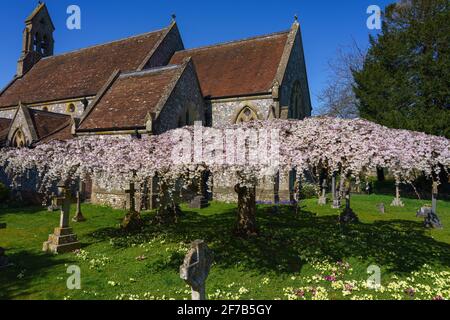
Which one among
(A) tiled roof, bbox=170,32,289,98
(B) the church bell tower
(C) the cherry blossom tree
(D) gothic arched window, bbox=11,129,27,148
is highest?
(B) the church bell tower

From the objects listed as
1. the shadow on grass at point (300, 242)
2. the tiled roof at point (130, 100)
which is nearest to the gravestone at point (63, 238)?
the shadow on grass at point (300, 242)

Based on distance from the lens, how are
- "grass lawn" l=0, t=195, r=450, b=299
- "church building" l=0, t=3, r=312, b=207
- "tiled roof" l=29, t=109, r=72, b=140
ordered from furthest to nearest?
"tiled roof" l=29, t=109, r=72, b=140
"church building" l=0, t=3, r=312, b=207
"grass lawn" l=0, t=195, r=450, b=299

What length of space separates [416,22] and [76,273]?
3197 centimetres

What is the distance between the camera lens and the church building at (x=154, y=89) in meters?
20.1

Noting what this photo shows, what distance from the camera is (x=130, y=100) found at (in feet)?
68.0

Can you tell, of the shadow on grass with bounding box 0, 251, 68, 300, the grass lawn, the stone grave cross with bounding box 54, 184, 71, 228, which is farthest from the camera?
the stone grave cross with bounding box 54, 184, 71, 228

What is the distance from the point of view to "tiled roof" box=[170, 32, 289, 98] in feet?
78.4

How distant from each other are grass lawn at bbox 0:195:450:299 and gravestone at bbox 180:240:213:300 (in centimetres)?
168

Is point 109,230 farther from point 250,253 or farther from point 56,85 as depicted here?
point 56,85

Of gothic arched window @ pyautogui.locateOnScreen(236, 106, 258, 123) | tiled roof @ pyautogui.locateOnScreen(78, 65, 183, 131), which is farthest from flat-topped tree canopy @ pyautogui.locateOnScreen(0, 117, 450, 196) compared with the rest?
gothic arched window @ pyautogui.locateOnScreen(236, 106, 258, 123)

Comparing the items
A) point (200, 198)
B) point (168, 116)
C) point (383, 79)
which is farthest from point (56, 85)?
point (383, 79)

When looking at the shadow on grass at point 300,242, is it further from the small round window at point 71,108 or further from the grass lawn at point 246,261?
the small round window at point 71,108

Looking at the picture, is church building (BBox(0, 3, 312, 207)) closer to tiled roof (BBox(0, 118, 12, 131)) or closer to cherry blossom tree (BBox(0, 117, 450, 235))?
tiled roof (BBox(0, 118, 12, 131))

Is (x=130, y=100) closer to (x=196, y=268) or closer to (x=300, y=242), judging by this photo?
(x=300, y=242)
